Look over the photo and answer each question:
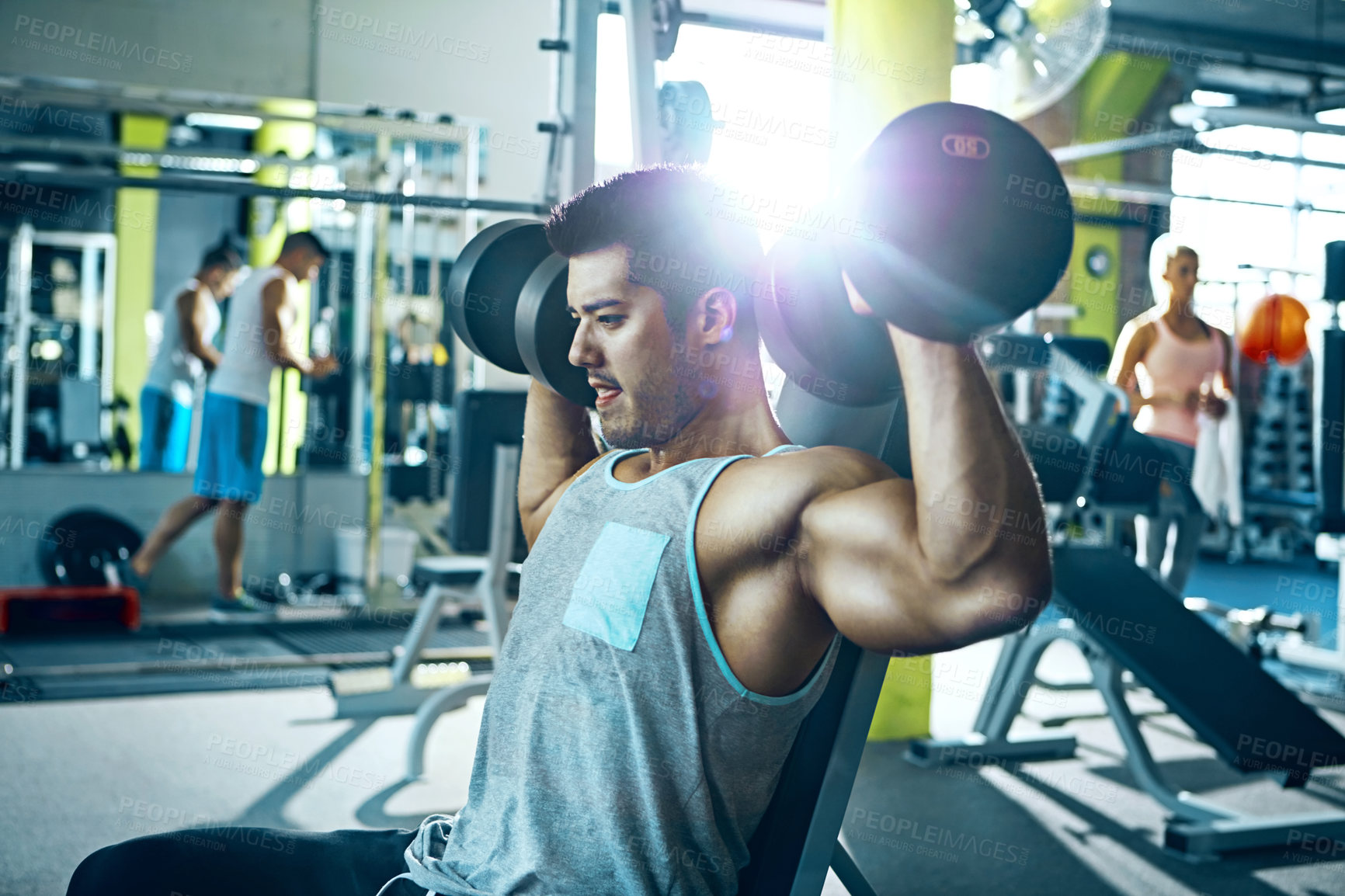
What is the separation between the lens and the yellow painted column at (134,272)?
7531 millimetres

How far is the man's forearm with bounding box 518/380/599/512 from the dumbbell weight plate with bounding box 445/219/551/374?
57mm

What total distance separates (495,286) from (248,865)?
2.10 ft

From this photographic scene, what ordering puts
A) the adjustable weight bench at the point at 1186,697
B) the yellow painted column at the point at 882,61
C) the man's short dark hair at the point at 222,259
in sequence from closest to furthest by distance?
the adjustable weight bench at the point at 1186,697, the yellow painted column at the point at 882,61, the man's short dark hair at the point at 222,259

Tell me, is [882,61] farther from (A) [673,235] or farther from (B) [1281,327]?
(B) [1281,327]

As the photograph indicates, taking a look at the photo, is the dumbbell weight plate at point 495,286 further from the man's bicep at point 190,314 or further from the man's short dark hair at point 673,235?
the man's bicep at point 190,314

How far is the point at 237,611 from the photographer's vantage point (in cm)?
439

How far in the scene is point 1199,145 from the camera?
419 centimetres

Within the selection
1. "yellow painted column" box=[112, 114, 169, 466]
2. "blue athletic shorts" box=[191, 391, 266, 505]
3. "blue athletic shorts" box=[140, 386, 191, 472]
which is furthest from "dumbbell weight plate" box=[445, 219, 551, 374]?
"yellow painted column" box=[112, 114, 169, 466]

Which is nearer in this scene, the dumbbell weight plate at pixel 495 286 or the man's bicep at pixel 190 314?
the dumbbell weight plate at pixel 495 286

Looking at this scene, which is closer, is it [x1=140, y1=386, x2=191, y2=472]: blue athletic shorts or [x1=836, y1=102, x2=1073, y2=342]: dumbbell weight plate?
[x1=836, y1=102, x2=1073, y2=342]: dumbbell weight plate

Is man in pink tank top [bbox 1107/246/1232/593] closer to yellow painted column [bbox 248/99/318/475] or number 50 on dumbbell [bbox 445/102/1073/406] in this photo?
number 50 on dumbbell [bbox 445/102/1073/406]

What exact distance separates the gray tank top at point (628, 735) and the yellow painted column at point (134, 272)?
731 centimetres

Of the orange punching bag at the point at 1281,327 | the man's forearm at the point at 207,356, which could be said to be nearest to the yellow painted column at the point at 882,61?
the orange punching bag at the point at 1281,327

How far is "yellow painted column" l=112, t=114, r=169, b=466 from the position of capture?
753 centimetres
